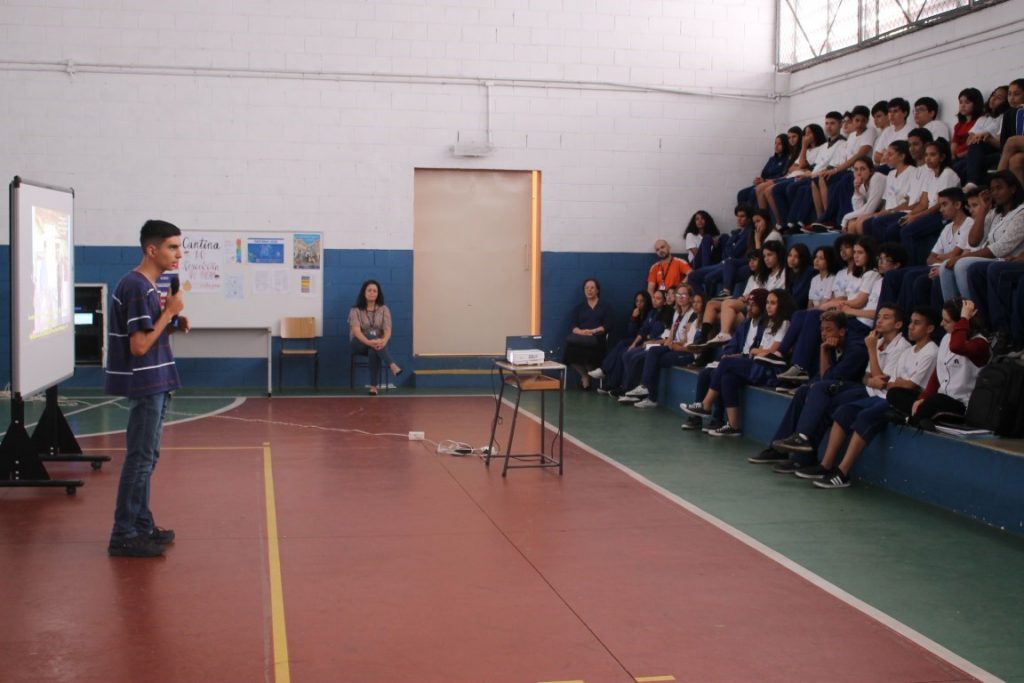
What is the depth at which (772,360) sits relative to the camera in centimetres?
952

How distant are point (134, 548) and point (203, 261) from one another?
813 cm

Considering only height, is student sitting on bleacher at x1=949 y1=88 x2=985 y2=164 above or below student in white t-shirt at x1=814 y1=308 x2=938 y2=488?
above

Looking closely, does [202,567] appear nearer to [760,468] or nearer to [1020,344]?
[760,468]

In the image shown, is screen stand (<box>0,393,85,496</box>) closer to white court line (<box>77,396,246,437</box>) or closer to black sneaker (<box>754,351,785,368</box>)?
white court line (<box>77,396,246,437</box>)

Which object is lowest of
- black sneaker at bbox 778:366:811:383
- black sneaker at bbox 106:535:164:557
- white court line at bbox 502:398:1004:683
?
white court line at bbox 502:398:1004:683

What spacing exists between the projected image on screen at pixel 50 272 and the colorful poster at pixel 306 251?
535cm

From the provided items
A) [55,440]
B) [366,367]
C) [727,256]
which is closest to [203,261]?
[366,367]

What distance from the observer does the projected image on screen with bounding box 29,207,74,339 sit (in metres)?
7.00

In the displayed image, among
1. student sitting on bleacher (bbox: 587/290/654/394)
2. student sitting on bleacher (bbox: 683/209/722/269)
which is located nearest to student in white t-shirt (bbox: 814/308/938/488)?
student sitting on bleacher (bbox: 587/290/654/394)

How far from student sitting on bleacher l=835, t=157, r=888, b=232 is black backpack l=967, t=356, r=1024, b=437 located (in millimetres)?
4091

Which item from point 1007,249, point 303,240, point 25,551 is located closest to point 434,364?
point 303,240

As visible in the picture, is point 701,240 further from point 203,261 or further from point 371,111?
point 203,261

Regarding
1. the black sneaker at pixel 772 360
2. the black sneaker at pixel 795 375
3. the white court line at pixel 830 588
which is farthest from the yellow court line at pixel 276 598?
the black sneaker at pixel 772 360

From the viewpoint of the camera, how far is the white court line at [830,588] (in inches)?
161
